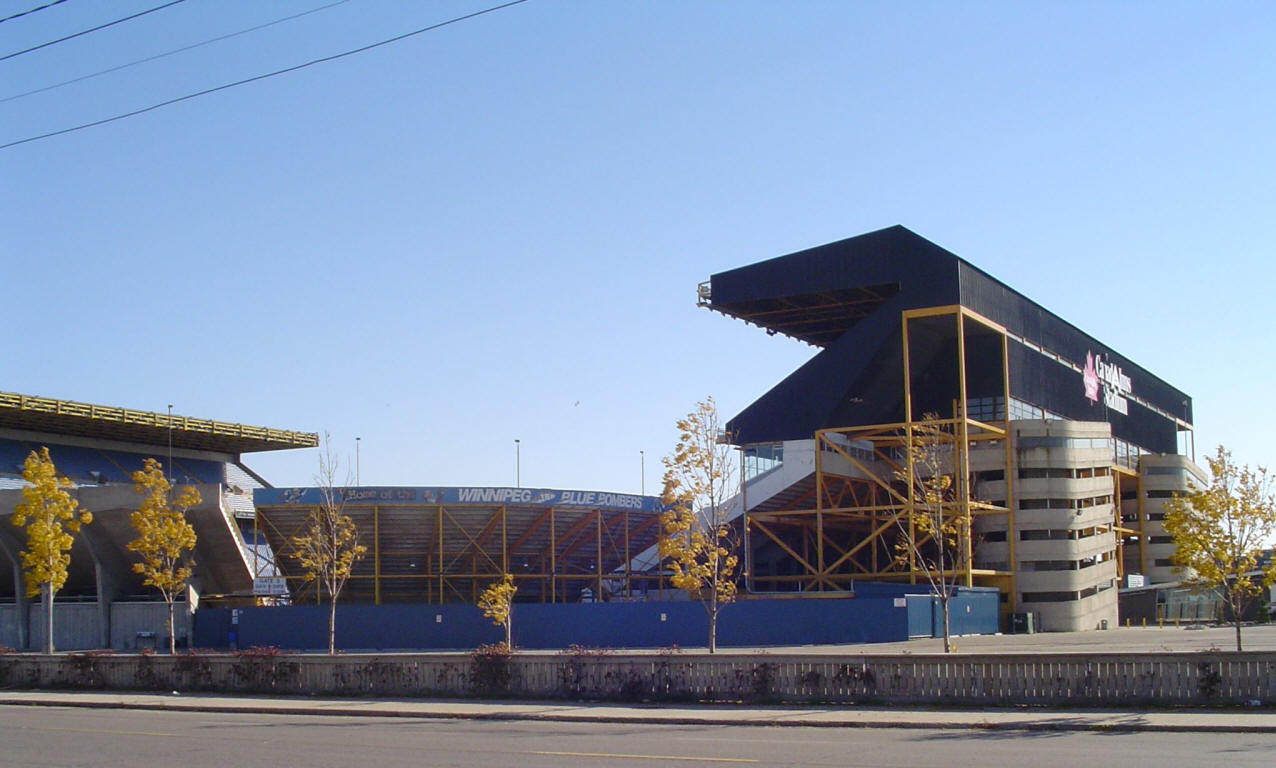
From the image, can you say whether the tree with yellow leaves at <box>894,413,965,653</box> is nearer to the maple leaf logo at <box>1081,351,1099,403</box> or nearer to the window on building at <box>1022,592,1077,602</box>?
the window on building at <box>1022,592,1077,602</box>

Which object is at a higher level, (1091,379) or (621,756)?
(1091,379)

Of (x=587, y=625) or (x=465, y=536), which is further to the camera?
(x=465, y=536)

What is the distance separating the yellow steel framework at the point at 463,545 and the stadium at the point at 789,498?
0.17 meters

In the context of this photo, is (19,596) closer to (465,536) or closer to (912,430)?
(465,536)

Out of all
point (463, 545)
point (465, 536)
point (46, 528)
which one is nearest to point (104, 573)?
point (46, 528)

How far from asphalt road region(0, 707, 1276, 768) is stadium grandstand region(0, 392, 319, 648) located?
116 ft

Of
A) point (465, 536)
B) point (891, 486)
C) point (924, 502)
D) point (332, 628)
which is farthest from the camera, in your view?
point (891, 486)

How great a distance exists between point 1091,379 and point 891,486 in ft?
86.9

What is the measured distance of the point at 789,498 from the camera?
72938mm

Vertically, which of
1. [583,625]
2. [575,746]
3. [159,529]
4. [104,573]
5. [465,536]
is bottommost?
[583,625]

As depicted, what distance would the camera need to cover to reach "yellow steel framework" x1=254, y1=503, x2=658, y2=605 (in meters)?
61.8

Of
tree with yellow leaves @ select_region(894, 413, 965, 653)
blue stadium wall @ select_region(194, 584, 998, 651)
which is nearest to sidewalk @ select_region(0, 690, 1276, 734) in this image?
blue stadium wall @ select_region(194, 584, 998, 651)

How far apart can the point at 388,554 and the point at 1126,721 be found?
1991 inches

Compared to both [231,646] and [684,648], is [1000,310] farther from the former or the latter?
[231,646]
